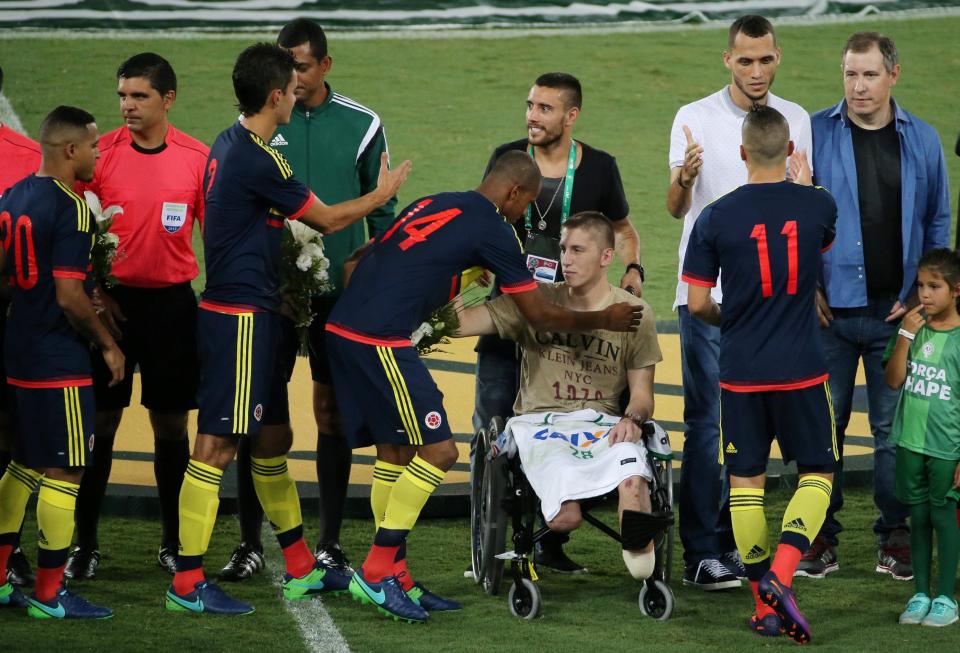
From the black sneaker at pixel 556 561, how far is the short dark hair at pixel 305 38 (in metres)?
2.42

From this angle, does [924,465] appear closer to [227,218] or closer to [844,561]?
[844,561]

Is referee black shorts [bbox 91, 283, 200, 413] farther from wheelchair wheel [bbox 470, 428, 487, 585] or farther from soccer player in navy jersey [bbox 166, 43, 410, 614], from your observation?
wheelchair wheel [bbox 470, 428, 487, 585]

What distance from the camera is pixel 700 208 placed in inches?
263

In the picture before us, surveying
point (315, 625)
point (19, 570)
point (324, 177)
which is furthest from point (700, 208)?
point (19, 570)

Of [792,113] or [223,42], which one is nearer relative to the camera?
[792,113]

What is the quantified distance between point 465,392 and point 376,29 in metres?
9.93

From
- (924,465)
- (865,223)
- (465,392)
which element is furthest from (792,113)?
(465,392)

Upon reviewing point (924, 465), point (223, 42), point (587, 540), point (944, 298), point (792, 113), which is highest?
point (223, 42)

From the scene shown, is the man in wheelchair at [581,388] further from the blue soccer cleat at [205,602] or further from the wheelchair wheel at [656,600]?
the blue soccer cleat at [205,602]

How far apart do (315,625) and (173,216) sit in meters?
1.82

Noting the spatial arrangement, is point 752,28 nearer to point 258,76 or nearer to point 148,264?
point 258,76

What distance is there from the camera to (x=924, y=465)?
19.9ft

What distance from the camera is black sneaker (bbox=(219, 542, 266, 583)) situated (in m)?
6.42

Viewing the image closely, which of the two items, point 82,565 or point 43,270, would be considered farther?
point 82,565
